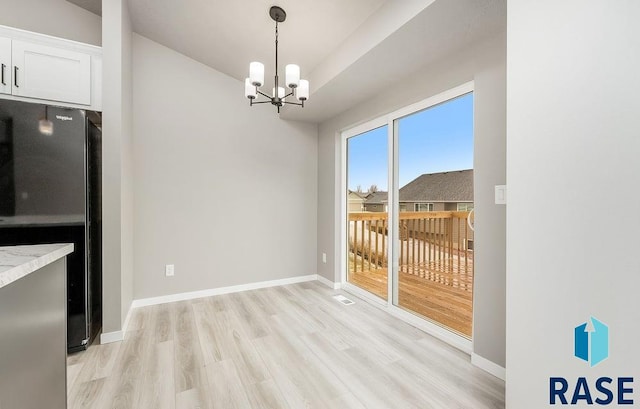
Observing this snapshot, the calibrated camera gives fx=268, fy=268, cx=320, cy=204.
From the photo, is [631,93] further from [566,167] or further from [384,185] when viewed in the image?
[384,185]

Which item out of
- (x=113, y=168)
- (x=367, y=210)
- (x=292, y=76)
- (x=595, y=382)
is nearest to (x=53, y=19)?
(x=113, y=168)

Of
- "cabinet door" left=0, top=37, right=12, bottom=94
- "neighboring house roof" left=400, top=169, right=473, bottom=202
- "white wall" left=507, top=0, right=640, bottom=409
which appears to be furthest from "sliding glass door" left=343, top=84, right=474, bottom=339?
"cabinet door" left=0, top=37, right=12, bottom=94

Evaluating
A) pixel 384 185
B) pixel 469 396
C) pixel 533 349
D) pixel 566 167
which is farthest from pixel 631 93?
pixel 384 185

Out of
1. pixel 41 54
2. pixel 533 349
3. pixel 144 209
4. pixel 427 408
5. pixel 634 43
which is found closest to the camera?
pixel 634 43

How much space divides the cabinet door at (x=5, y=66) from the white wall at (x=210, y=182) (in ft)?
3.04

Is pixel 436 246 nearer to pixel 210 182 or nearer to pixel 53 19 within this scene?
pixel 210 182

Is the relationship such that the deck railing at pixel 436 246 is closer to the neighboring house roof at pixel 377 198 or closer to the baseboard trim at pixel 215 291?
the neighboring house roof at pixel 377 198

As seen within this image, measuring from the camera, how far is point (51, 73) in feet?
6.98

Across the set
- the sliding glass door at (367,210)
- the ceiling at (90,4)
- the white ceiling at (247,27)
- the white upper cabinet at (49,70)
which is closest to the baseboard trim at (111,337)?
the white upper cabinet at (49,70)

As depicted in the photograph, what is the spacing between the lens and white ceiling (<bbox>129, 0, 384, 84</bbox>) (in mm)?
2199

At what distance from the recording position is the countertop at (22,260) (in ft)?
2.26

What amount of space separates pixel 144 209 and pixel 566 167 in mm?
3454

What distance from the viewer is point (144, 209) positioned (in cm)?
292

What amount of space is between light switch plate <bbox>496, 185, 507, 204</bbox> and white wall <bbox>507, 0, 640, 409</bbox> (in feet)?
1.62
